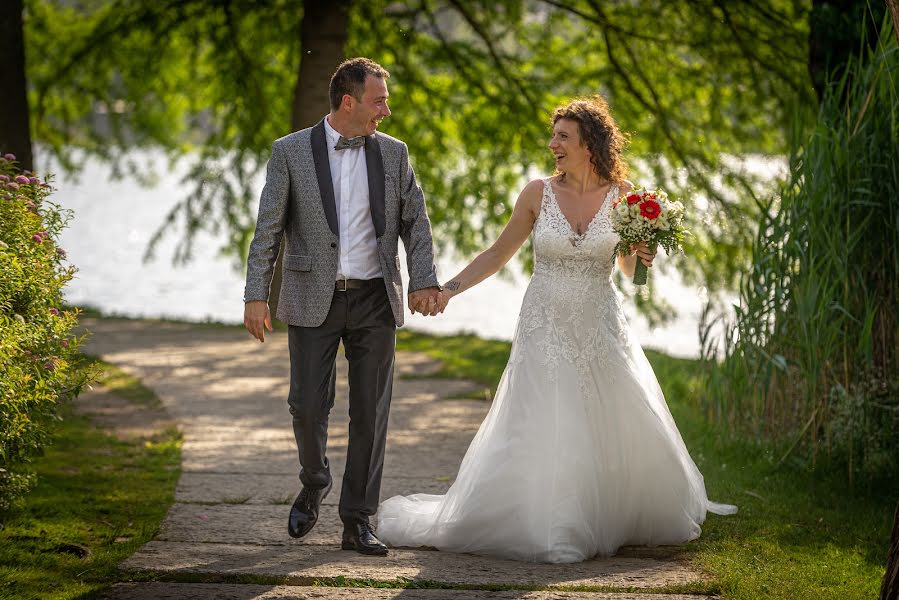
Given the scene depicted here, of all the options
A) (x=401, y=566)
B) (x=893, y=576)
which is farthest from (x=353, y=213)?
(x=893, y=576)

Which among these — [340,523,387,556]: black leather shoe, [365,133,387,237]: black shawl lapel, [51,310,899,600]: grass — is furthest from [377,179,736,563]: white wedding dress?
[365,133,387,237]: black shawl lapel

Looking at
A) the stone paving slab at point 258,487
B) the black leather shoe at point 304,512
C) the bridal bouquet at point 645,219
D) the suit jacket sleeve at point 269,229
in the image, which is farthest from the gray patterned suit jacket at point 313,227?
the stone paving slab at point 258,487

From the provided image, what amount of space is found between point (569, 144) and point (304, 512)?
2.03 metres

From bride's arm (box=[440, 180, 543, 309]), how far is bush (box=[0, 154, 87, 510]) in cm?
182

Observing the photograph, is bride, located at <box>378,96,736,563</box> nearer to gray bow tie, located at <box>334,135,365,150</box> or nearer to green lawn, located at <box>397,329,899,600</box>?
green lawn, located at <box>397,329,899,600</box>

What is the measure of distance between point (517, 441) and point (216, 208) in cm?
850

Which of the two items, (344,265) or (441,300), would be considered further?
(441,300)

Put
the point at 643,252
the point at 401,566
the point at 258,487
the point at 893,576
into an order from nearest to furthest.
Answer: the point at 893,576 < the point at 401,566 < the point at 643,252 < the point at 258,487

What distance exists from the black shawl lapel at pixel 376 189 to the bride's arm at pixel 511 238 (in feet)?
2.37

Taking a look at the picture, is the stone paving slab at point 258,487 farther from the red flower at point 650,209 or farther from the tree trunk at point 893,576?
the tree trunk at point 893,576

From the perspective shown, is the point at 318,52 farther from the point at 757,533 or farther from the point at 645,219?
the point at 757,533

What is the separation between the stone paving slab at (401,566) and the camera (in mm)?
4570

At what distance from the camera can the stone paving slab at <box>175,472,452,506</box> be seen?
235 inches

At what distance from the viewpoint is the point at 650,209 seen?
17.0 feet
